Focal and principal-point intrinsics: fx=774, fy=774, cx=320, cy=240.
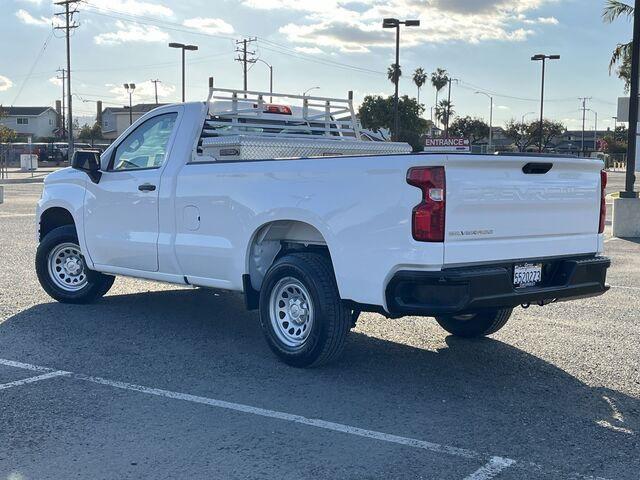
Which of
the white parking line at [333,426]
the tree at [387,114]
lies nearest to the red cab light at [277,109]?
the white parking line at [333,426]

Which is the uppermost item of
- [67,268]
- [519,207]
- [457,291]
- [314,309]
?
[519,207]

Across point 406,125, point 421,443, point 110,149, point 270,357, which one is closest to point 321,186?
point 270,357

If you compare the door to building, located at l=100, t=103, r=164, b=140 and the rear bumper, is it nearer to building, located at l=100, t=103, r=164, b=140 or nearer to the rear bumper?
the rear bumper

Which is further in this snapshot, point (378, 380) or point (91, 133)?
point (91, 133)

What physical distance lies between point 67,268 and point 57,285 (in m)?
0.21

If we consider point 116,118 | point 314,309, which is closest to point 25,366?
point 314,309

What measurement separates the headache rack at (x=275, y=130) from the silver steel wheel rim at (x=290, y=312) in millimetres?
1434

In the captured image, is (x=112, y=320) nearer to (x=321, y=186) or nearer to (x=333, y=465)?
(x=321, y=186)

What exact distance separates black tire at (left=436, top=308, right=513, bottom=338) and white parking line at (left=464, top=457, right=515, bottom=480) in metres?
2.59

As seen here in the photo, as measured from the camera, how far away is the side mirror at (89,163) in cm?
777

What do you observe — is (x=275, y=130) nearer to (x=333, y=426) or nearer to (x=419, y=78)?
(x=333, y=426)

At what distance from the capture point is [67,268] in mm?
8438

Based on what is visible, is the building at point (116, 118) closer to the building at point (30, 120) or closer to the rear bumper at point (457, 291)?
the building at point (30, 120)

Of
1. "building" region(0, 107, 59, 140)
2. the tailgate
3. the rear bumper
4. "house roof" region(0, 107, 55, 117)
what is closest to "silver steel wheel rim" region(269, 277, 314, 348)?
the rear bumper
